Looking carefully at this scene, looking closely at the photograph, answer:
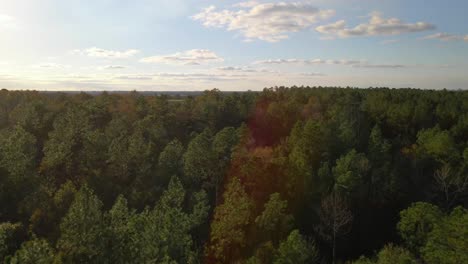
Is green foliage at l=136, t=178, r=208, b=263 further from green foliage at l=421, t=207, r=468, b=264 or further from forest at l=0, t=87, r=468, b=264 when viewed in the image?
green foliage at l=421, t=207, r=468, b=264

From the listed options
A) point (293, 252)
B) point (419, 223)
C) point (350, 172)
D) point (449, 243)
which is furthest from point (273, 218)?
point (350, 172)

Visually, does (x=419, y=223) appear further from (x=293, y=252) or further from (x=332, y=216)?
(x=293, y=252)

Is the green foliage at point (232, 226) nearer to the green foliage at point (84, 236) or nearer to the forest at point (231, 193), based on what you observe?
the forest at point (231, 193)

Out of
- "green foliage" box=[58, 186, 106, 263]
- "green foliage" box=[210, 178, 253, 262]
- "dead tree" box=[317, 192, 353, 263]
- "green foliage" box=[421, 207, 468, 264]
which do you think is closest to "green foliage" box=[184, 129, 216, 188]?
"dead tree" box=[317, 192, 353, 263]

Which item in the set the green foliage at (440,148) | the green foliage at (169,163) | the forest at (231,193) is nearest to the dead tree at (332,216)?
the forest at (231,193)

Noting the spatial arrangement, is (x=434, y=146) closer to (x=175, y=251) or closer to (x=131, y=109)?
(x=175, y=251)

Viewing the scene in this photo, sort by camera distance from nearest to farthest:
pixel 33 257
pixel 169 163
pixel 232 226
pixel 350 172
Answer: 1. pixel 33 257
2. pixel 232 226
3. pixel 350 172
4. pixel 169 163

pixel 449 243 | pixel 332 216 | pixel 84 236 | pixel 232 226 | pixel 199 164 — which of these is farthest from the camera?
pixel 199 164

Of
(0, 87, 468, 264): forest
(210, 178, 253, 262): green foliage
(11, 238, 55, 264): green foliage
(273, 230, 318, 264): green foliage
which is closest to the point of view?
(11, 238, 55, 264): green foliage

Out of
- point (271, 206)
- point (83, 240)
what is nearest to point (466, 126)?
point (271, 206)
